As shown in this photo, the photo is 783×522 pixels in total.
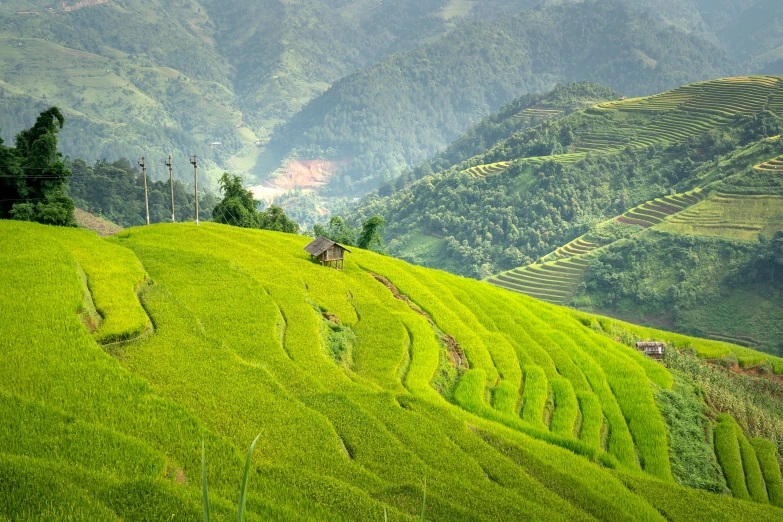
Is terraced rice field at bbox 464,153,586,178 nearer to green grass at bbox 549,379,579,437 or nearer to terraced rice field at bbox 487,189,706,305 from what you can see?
terraced rice field at bbox 487,189,706,305

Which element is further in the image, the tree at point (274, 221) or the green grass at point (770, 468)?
the tree at point (274, 221)

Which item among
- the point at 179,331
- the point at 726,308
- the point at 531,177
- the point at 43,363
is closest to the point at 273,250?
the point at 179,331

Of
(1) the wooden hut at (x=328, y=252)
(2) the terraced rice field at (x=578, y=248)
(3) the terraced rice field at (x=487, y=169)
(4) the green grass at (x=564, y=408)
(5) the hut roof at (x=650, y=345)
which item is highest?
(3) the terraced rice field at (x=487, y=169)

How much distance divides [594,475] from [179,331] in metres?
10.5

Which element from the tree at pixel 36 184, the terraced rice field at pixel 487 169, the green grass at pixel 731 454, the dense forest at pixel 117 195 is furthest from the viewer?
the terraced rice field at pixel 487 169

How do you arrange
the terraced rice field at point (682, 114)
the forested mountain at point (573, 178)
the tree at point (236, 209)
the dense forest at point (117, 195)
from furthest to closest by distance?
the terraced rice field at point (682, 114), the forested mountain at point (573, 178), the dense forest at point (117, 195), the tree at point (236, 209)

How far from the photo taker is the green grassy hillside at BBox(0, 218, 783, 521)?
1141cm

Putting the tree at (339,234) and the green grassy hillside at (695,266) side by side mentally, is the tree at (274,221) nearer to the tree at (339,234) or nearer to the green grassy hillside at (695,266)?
the tree at (339,234)

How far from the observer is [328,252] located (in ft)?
95.9

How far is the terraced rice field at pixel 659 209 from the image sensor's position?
7975 centimetres

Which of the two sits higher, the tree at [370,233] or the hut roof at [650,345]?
the tree at [370,233]

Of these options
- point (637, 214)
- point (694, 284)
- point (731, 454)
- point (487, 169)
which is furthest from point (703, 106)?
point (731, 454)

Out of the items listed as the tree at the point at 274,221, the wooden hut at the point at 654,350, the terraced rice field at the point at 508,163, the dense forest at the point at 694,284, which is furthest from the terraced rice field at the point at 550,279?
the wooden hut at the point at 654,350

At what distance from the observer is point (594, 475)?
1581 centimetres
